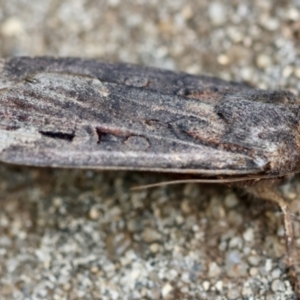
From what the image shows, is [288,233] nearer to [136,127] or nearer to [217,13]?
[136,127]

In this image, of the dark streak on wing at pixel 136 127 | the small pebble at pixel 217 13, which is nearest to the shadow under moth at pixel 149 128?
the dark streak on wing at pixel 136 127

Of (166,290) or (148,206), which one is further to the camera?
(148,206)

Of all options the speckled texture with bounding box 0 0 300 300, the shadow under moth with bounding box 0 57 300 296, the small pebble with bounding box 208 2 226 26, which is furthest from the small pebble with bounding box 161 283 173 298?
the small pebble with bounding box 208 2 226 26

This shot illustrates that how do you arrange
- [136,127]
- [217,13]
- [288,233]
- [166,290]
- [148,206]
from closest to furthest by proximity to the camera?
[136,127]
[288,233]
[166,290]
[148,206]
[217,13]

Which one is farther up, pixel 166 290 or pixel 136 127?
pixel 136 127

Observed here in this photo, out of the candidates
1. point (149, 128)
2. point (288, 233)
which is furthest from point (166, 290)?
point (149, 128)
